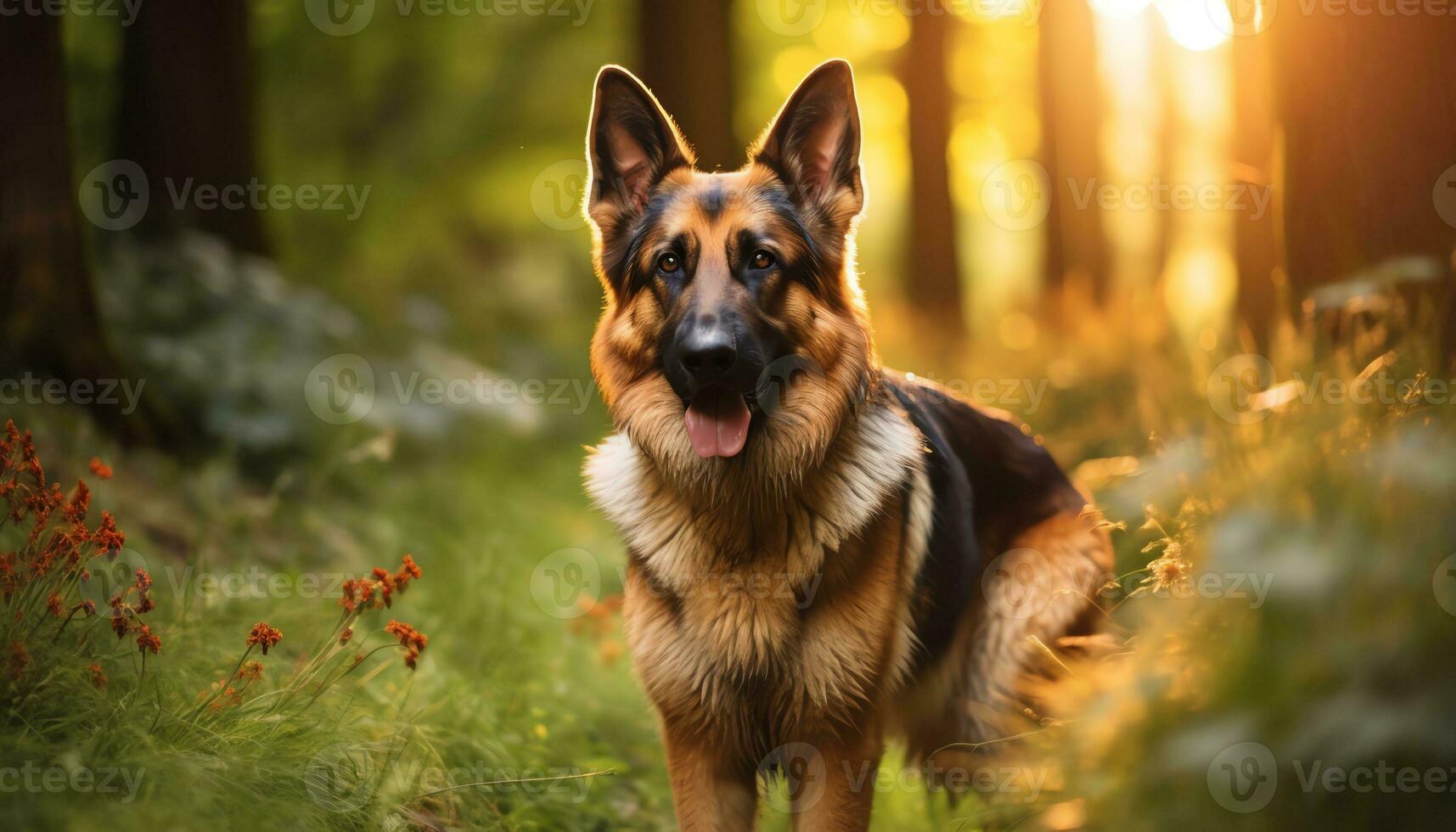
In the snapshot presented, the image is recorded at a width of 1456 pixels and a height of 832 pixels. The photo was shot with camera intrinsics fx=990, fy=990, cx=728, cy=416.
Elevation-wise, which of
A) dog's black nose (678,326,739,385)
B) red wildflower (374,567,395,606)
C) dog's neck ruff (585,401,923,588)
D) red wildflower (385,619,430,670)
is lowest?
red wildflower (385,619,430,670)

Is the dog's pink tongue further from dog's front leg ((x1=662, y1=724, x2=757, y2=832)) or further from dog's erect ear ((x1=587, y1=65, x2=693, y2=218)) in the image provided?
dog's front leg ((x1=662, y1=724, x2=757, y2=832))

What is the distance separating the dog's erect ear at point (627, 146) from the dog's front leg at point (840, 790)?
204 centimetres

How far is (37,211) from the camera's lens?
4.77 m

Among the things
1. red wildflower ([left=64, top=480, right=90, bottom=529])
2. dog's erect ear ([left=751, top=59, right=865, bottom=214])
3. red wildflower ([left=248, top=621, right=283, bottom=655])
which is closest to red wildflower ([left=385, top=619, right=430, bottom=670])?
red wildflower ([left=248, top=621, right=283, bottom=655])

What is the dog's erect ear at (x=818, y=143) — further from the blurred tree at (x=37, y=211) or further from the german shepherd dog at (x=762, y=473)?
the blurred tree at (x=37, y=211)

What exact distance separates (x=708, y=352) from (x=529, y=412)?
4649mm

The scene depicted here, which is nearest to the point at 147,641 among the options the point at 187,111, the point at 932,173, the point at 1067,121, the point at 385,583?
the point at 385,583

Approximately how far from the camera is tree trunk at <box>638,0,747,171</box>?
28.0ft

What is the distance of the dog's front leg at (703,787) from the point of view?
329 centimetres

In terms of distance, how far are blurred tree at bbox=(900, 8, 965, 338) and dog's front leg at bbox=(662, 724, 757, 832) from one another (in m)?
9.81

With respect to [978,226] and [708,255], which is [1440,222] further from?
[978,226]

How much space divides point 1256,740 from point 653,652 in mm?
1835

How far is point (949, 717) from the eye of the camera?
13.1 ft

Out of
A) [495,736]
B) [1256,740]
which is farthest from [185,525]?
[1256,740]
